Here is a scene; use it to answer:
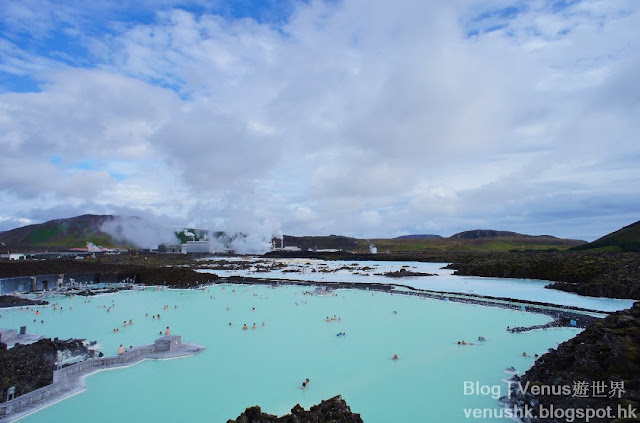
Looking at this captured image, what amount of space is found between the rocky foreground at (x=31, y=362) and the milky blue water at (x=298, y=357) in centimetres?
139

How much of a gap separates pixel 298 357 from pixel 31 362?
376 inches

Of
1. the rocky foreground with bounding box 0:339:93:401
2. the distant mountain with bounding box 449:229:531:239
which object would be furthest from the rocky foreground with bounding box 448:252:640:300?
the distant mountain with bounding box 449:229:531:239

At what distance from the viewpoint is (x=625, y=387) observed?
28.2ft

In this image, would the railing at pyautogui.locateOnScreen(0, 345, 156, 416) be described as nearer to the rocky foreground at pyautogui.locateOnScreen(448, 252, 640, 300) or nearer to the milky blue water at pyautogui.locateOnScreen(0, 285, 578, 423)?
the milky blue water at pyautogui.locateOnScreen(0, 285, 578, 423)

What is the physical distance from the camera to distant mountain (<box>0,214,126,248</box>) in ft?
473

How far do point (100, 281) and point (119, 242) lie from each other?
110125 mm

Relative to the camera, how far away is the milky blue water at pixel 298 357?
37.9 ft

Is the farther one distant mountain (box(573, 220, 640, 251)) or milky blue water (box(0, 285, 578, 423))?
distant mountain (box(573, 220, 640, 251))

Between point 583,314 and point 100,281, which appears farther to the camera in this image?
point 100,281

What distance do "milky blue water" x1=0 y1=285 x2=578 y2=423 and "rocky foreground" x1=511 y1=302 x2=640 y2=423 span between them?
59.9 inches

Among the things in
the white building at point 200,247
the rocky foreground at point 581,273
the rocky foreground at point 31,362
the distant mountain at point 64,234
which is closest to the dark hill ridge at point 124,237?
the distant mountain at point 64,234

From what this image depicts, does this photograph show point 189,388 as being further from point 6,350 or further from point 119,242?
point 119,242

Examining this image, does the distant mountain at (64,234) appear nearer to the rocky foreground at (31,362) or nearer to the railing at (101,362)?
the rocky foreground at (31,362)

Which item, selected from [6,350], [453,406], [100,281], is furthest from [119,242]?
[453,406]
